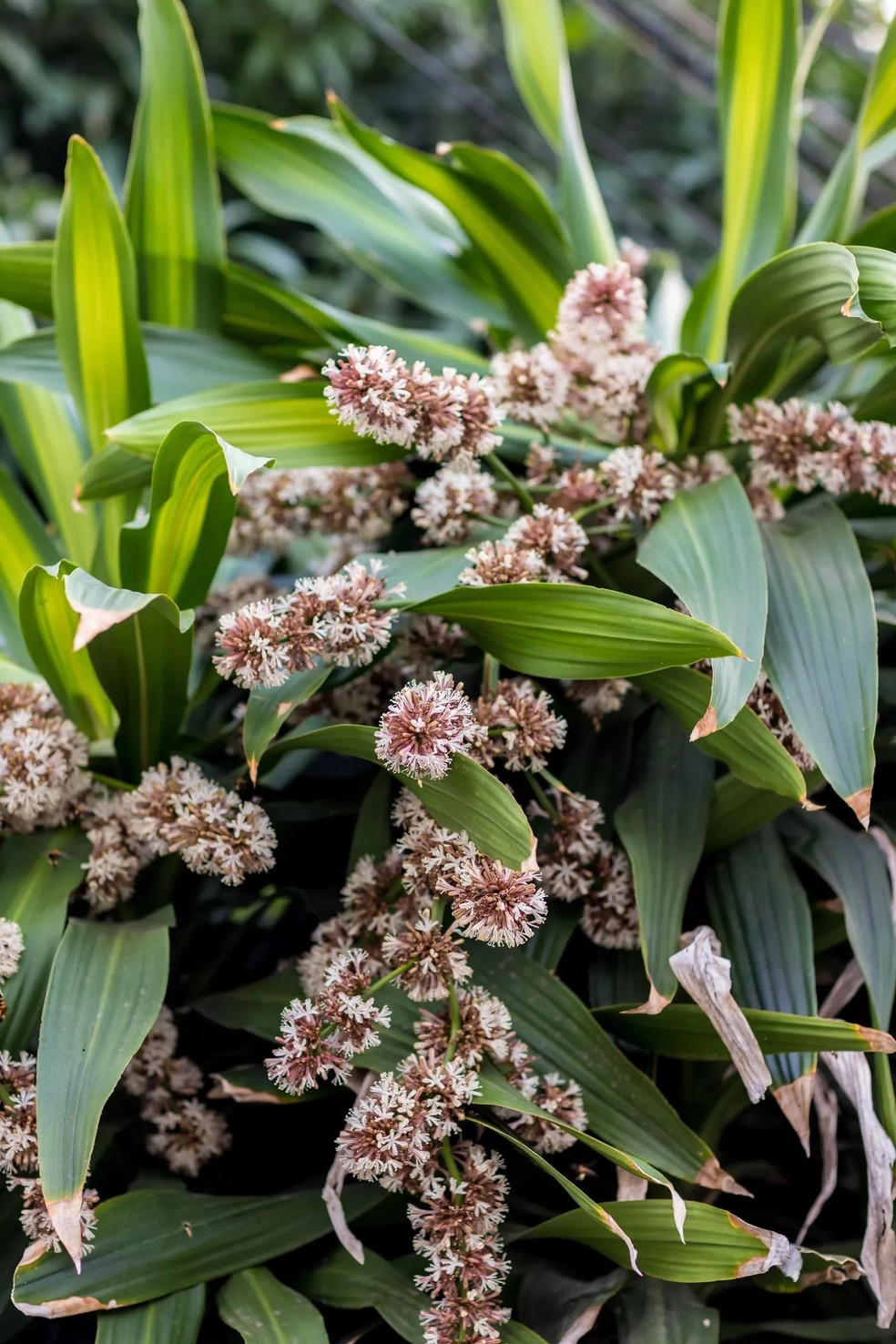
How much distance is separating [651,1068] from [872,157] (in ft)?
2.15

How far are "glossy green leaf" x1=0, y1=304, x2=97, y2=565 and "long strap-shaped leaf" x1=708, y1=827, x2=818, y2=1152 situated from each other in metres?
0.47

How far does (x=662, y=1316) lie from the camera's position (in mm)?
521

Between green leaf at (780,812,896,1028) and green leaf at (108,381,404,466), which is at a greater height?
green leaf at (108,381,404,466)

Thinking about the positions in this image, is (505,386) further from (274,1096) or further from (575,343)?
(274,1096)

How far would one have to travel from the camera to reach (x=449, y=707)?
46cm

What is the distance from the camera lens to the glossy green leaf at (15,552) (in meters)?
0.70

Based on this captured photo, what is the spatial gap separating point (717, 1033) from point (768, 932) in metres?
0.07

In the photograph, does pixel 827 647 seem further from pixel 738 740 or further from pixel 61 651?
pixel 61 651

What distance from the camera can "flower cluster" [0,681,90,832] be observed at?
545 mm

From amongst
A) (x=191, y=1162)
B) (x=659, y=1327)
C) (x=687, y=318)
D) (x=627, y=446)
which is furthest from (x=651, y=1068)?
(x=687, y=318)

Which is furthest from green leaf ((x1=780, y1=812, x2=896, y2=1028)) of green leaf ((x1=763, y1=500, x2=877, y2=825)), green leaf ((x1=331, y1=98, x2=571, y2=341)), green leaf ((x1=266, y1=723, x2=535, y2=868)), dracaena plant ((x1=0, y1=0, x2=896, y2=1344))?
green leaf ((x1=331, y1=98, x2=571, y2=341))

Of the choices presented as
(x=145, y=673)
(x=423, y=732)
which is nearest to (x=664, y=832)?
(x=423, y=732)

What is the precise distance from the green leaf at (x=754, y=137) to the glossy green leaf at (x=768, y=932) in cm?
38

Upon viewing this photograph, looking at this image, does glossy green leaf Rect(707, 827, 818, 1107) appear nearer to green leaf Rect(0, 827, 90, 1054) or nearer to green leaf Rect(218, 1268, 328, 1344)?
green leaf Rect(218, 1268, 328, 1344)
